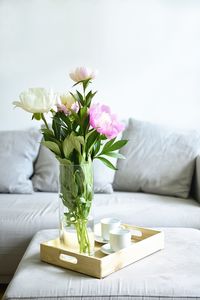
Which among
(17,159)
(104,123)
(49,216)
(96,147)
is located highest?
(104,123)

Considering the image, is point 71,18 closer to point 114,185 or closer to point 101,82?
point 101,82

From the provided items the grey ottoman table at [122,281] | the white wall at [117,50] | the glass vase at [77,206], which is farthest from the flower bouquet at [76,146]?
the white wall at [117,50]

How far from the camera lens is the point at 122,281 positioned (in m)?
1.33

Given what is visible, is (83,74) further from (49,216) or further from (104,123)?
(49,216)

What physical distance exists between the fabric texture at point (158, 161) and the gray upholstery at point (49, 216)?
0.60 ft

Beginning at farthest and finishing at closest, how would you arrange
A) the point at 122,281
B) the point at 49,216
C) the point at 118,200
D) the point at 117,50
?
the point at 117,50 < the point at 118,200 < the point at 49,216 < the point at 122,281

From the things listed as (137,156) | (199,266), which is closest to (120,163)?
(137,156)

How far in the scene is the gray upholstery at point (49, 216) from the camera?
2.11m

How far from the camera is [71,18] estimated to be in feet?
9.72

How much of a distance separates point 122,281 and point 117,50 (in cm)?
202

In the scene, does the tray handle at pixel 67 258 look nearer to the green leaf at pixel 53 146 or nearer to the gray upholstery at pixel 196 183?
the green leaf at pixel 53 146

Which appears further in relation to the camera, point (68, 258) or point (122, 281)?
point (68, 258)

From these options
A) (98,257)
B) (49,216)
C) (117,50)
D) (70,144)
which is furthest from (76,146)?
(117,50)

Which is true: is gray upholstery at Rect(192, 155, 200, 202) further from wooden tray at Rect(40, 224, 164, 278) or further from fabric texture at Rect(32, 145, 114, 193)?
wooden tray at Rect(40, 224, 164, 278)
